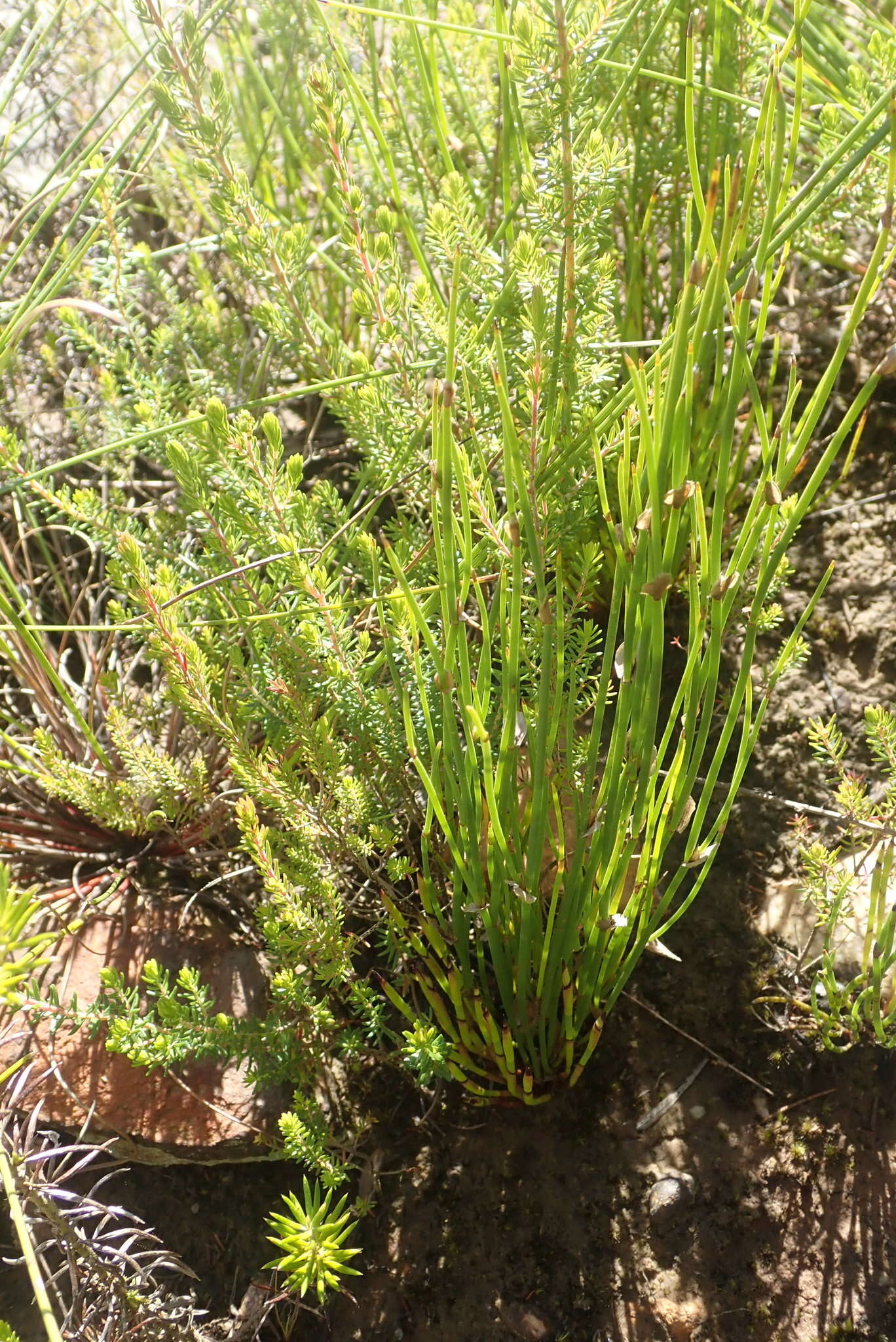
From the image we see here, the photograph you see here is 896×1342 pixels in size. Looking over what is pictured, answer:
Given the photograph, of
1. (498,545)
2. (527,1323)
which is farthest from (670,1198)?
(498,545)

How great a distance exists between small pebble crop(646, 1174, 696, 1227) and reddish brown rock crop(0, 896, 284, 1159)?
0.43m

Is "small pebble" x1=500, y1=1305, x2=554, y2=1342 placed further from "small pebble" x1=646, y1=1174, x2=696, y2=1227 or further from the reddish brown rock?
the reddish brown rock

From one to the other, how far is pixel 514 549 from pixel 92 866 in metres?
0.92

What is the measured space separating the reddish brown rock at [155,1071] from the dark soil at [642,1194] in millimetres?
90

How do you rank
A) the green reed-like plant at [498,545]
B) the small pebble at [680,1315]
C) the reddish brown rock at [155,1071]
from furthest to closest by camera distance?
the reddish brown rock at [155,1071], the small pebble at [680,1315], the green reed-like plant at [498,545]

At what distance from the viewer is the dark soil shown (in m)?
0.98

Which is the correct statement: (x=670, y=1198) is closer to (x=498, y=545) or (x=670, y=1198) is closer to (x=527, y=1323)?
(x=527, y=1323)

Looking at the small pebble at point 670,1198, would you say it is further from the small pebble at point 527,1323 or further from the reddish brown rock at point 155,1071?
the reddish brown rock at point 155,1071

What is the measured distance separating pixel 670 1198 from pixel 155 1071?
60 cm

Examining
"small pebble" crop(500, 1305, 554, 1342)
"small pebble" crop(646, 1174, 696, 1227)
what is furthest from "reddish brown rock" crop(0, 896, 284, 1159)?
"small pebble" crop(646, 1174, 696, 1227)

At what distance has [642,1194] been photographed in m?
1.03

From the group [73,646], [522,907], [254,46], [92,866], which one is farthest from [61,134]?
[522,907]

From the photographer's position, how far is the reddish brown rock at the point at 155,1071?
1077 millimetres

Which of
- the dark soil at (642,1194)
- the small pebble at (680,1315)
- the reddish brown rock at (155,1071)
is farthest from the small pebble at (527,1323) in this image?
the reddish brown rock at (155,1071)
